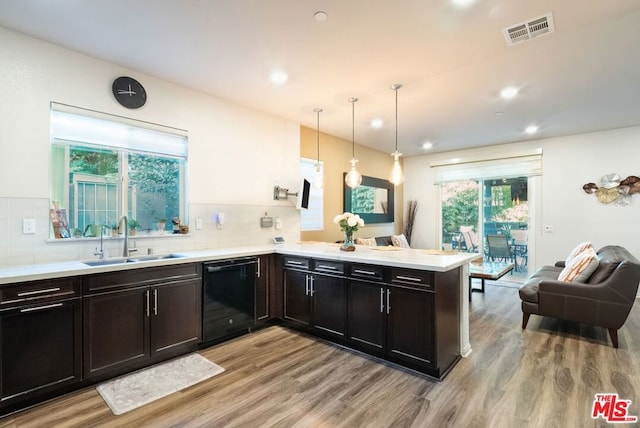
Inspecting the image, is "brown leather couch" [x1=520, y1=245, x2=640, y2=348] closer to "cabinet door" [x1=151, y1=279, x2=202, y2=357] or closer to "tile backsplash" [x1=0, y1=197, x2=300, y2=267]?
"tile backsplash" [x1=0, y1=197, x2=300, y2=267]

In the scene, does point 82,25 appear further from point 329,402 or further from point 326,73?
point 329,402

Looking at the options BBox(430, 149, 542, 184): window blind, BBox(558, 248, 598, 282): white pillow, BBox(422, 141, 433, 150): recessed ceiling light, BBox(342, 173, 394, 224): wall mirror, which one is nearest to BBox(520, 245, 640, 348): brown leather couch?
BBox(558, 248, 598, 282): white pillow

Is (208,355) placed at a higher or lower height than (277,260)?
lower

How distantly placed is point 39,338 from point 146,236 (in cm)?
121

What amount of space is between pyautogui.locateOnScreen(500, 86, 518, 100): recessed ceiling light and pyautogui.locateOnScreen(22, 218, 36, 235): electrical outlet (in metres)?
4.80

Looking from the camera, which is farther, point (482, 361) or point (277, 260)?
point (277, 260)

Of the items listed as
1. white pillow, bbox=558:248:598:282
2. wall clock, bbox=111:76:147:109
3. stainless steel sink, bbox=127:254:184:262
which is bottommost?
white pillow, bbox=558:248:598:282

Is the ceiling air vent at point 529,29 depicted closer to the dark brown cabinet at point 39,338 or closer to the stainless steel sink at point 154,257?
the stainless steel sink at point 154,257

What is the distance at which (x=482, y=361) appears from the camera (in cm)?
281

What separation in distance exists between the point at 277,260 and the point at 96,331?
185cm

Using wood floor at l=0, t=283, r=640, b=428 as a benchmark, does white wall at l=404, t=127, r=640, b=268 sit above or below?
above

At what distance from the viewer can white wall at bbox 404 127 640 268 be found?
4.98m

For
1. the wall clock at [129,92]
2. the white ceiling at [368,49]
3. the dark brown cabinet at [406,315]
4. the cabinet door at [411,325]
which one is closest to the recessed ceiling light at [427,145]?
the white ceiling at [368,49]

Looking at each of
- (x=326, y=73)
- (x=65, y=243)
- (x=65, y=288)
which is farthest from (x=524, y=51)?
(x=65, y=243)
